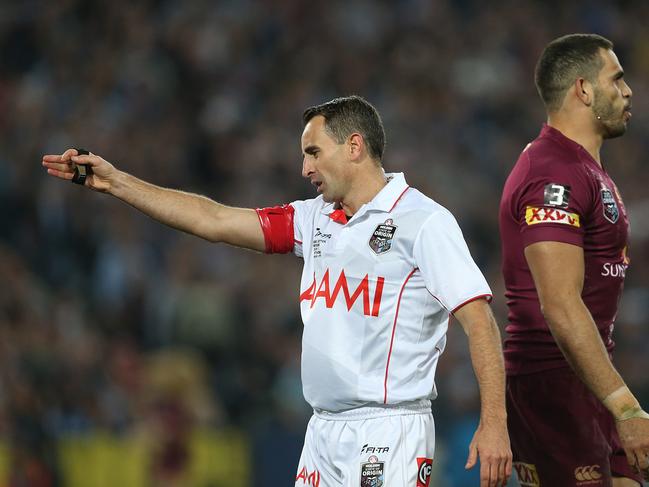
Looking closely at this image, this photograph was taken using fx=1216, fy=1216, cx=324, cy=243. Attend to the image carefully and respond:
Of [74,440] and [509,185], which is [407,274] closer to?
[509,185]

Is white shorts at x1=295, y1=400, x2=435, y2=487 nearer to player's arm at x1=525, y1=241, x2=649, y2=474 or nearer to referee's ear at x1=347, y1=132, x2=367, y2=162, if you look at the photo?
player's arm at x1=525, y1=241, x2=649, y2=474

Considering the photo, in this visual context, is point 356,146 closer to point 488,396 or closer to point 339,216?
point 339,216

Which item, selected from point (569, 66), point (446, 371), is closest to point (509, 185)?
point (569, 66)

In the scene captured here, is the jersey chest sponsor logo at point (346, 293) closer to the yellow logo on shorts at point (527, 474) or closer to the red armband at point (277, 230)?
the red armband at point (277, 230)

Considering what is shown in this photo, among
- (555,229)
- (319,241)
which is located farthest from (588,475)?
(319,241)

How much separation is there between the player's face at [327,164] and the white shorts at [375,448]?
2.96ft

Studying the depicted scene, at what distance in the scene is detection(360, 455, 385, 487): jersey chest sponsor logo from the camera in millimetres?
4645

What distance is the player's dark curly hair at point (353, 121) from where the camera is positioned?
4984 mm

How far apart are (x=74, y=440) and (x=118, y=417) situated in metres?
0.46

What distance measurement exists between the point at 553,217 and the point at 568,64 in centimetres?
74

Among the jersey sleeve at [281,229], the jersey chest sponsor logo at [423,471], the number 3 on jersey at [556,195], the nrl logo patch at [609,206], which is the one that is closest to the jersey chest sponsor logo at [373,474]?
the jersey chest sponsor logo at [423,471]

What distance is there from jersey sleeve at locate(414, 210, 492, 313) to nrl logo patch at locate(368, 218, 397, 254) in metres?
0.12

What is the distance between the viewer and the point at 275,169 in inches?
467

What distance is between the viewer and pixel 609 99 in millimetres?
5008
